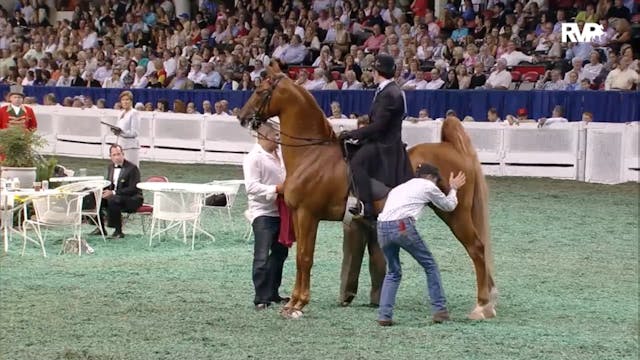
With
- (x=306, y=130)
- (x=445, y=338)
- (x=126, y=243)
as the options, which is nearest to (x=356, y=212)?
(x=306, y=130)

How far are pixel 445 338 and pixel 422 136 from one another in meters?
14.6

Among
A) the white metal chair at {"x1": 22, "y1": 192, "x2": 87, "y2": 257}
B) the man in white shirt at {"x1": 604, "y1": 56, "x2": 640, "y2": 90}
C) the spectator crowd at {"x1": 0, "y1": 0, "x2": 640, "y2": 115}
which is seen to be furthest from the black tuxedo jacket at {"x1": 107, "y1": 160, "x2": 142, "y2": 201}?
the man in white shirt at {"x1": 604, "y1": 56, "x2": 640, "y2": 90}

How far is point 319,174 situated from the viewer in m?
10.3

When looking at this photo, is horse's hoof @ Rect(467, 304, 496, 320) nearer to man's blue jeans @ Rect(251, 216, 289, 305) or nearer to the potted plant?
man's blue jeans @ Rect(251, 216, 289, 305)

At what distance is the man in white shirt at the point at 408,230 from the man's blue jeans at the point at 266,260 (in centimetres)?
126

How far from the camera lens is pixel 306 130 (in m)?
10.5

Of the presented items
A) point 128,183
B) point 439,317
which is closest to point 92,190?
point 128,183

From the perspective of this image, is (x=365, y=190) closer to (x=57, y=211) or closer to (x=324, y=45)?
(x=57, y=211)

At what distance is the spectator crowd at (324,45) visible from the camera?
80.4 ft

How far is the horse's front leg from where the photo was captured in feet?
33.1

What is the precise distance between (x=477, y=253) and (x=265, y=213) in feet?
6.33

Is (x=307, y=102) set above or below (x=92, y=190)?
above

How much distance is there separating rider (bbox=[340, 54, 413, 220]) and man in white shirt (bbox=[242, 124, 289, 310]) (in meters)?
0.81

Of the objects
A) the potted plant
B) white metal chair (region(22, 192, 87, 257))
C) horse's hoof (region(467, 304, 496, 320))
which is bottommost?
horse's hoof (region(467, 304, 496, 320))
